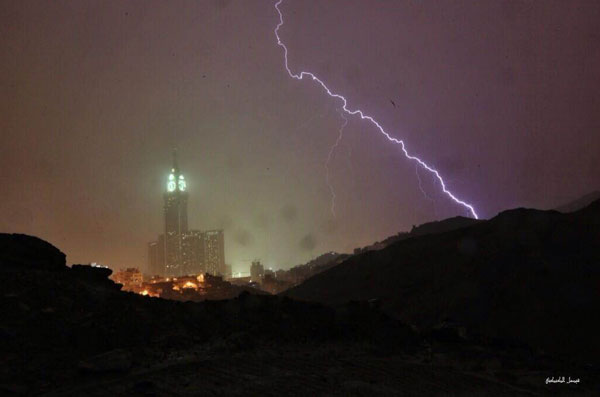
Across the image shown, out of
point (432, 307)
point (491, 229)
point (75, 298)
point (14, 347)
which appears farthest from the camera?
point (491, 229)

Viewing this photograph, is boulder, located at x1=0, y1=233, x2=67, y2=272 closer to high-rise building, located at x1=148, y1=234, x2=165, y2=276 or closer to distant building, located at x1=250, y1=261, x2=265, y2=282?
distant building, located at x1=250, y1=261, x2=265, y2=282

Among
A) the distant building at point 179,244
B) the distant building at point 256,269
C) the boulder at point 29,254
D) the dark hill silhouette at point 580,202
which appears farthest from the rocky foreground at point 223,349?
the distant building at point 179,244

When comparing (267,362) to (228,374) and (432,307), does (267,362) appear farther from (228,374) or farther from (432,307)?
(432,307)

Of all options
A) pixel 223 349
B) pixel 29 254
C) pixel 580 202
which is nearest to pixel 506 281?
pixel 223 349

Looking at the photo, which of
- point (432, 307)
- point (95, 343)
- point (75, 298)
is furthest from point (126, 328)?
point (432, 307)

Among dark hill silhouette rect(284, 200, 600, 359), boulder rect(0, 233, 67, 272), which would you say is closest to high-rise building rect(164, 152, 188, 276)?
dark hill silhouette rect(284, 200, 600, 359)

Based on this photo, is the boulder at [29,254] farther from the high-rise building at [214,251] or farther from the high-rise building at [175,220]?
the high-rise building at [214,251]
